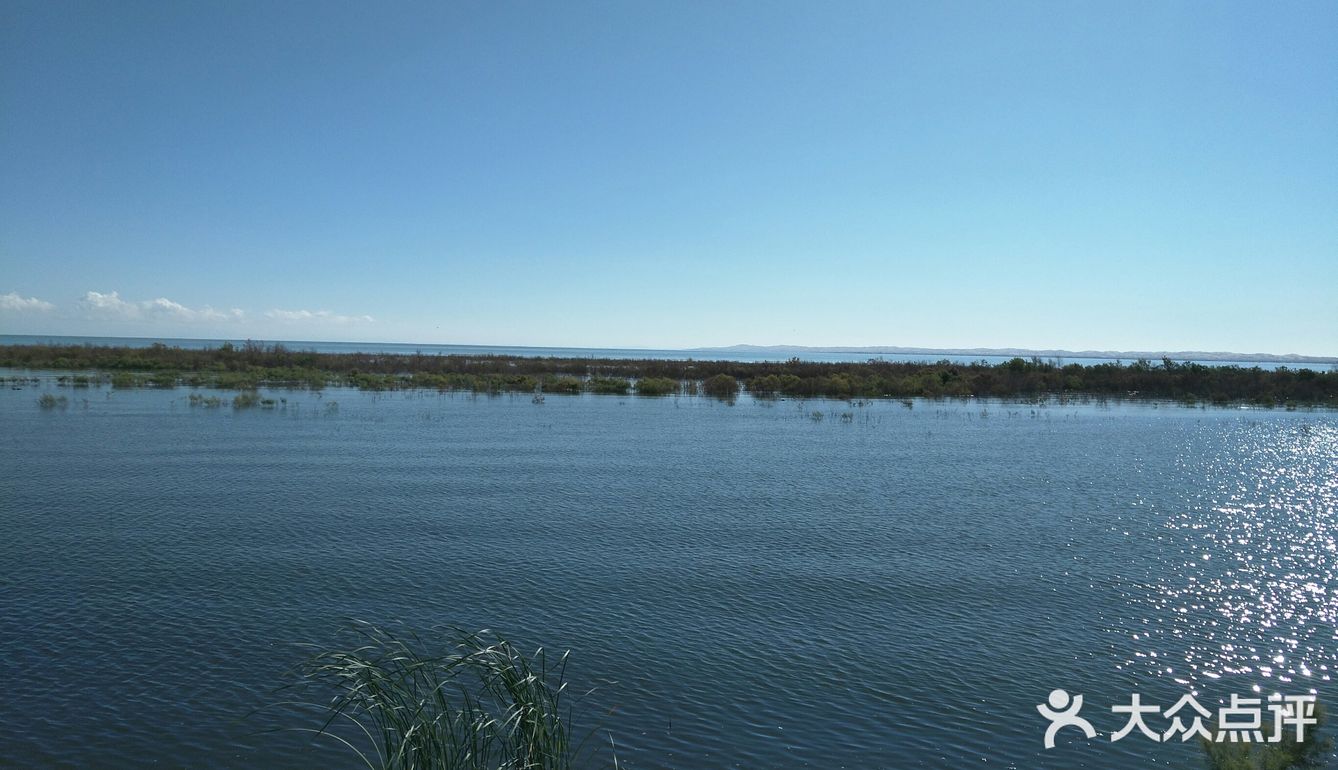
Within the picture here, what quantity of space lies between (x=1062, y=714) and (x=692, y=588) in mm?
5471

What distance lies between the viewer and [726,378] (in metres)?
56.8

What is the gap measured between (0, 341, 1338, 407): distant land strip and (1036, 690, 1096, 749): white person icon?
42.9 meters

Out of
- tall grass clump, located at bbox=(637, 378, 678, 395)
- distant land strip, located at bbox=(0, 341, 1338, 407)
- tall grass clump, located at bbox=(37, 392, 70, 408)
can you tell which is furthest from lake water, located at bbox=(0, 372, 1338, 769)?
distant land strip, located at bbox=(0, 341, 1338, 407)

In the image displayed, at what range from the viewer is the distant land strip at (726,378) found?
2121 inches

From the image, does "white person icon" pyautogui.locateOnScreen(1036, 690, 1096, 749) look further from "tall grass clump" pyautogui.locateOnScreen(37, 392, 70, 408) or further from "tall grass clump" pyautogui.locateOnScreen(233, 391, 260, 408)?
"tall grass clump" pyautogui.locateOnScreen(37, 392, 70, 408)

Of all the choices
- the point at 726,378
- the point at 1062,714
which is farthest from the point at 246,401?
the point at 1062,714

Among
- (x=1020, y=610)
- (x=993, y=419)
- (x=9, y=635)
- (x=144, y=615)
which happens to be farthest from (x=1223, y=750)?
(x=993, y=419)

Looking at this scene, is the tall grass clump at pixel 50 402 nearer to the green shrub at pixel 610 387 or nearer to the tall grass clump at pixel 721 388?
the green shrub at pixel 610 387

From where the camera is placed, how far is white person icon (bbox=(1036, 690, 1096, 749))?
27.4ft

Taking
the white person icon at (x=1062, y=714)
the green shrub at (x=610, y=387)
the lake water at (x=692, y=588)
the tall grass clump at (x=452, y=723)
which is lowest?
the white person icon at (x=1062, y=714)

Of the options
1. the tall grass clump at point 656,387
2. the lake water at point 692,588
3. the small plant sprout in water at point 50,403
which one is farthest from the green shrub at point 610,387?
the small plant sprout in water at point 50,403

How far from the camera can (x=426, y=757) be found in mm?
5535

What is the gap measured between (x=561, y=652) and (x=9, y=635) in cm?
702

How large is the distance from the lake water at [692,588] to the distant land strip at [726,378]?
28.0 m
